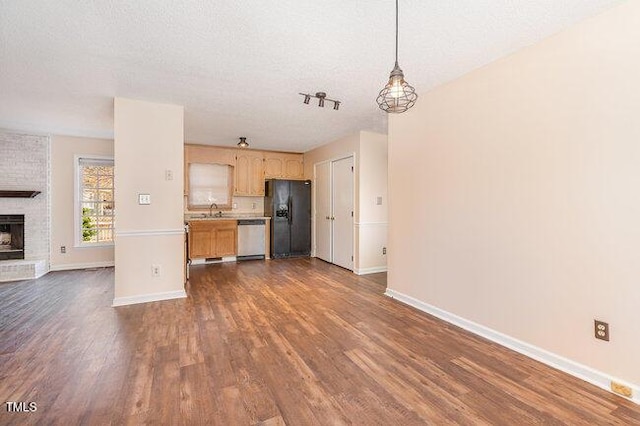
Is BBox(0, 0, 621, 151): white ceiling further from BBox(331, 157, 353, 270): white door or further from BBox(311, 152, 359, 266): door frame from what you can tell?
BBox(331, 157, 353, 270): white door

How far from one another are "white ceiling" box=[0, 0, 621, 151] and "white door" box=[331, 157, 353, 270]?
1751 millimetres

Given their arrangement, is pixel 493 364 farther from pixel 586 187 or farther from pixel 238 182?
pixel 238 182

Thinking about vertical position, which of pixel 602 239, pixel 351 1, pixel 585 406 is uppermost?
pixel 351 1

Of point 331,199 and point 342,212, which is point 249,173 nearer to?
point 331,199

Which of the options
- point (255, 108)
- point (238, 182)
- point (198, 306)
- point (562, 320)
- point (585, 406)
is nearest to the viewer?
point (585, 406)

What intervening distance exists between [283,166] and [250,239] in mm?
1817

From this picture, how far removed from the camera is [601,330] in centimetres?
196

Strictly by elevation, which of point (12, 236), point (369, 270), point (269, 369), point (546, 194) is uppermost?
point (546, 194)

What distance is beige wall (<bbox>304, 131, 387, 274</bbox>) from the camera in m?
5.01

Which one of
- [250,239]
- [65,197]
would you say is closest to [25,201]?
[65,197]

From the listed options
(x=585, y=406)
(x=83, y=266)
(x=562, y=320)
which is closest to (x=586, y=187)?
(x=562, y=320)

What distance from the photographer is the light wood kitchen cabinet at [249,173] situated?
645cm

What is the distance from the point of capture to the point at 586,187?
201 cm

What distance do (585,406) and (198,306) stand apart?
11.1 feet
